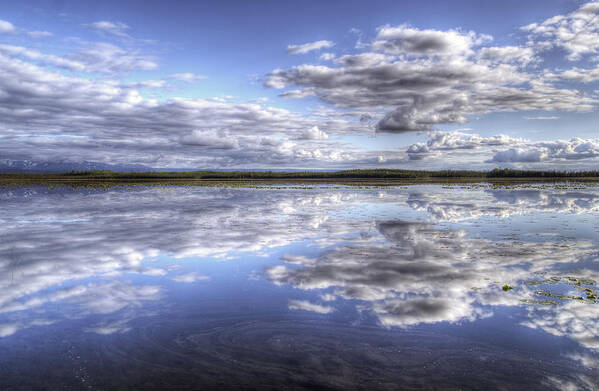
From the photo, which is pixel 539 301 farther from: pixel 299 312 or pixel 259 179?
pixel 259 179

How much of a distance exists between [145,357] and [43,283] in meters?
6.22

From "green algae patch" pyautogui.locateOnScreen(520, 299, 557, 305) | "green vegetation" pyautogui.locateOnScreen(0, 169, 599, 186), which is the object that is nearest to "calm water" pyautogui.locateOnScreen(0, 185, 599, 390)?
"green algae patch" pyautogui.locateOnScreen(520, 299, 557, 305)

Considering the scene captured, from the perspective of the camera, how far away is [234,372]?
5.82 metres

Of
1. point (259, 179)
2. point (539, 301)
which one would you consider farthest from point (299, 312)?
point (259, 179)

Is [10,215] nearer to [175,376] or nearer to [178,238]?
[178,238]

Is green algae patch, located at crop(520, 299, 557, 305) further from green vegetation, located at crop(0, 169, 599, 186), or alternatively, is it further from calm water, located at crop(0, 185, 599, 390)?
green vegetation, located at crop(0, 169, 599, 186)

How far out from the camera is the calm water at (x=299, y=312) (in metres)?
5.78

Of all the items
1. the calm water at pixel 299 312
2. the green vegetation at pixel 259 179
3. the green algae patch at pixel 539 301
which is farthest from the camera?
the green vegetation at pixel 259 179

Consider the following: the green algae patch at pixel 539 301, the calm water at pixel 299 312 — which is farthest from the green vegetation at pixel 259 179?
the green algae patch at pixel 539 301

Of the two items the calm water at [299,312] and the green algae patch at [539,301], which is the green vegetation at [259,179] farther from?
the green algae patch at [539,301]

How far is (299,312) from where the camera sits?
26.9 ft

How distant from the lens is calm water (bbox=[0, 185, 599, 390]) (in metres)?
5.78

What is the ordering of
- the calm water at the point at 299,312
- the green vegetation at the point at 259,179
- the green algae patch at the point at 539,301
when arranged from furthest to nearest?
the green vegetation at the point at 259,179 → the green algae patch at the point at 539,301 → the calm water at the point at 299,312

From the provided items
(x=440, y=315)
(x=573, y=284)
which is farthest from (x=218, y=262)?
(x=573, y=284)
